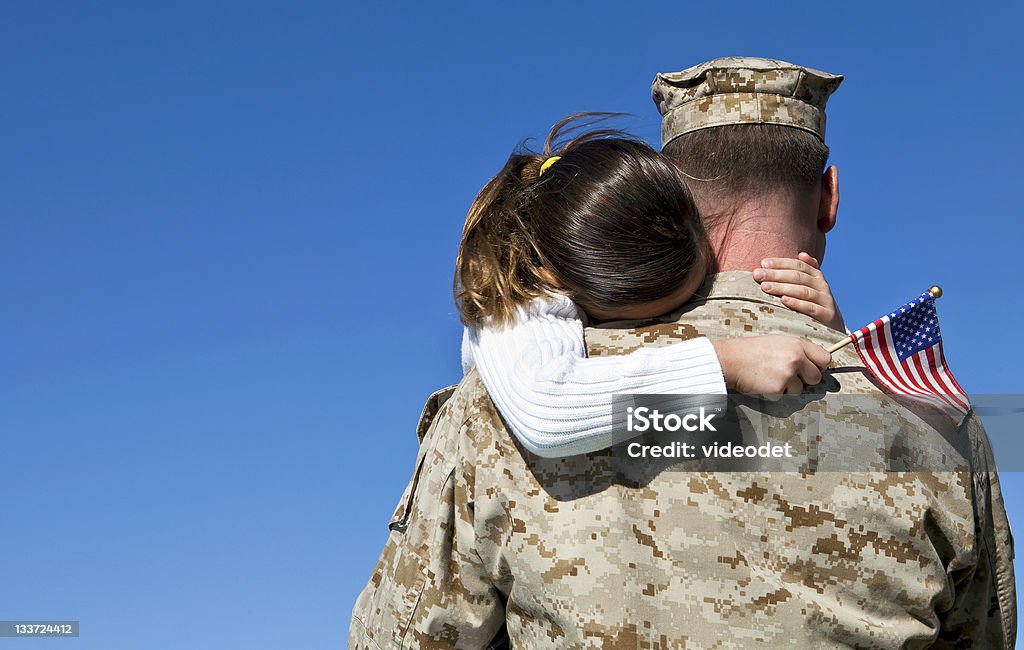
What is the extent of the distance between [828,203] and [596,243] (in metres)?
1.24

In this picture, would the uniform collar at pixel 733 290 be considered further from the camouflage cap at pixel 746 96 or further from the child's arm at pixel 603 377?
the camouflage cap at pixel 746 96

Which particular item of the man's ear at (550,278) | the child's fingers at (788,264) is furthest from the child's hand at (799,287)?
the man's ear at (550,278)

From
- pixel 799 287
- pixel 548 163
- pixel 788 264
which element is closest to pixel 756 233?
pixel 788 264

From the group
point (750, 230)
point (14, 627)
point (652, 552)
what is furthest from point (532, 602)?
point (14, 627)

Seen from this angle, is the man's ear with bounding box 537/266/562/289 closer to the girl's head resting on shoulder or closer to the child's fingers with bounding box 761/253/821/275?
the girl's head resting on shoulder

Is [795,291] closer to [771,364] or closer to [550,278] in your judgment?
[771,364]

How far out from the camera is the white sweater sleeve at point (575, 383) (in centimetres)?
326

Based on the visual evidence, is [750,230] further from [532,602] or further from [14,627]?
[14,627]

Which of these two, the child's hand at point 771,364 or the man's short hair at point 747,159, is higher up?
the man's short hair at point 747,159

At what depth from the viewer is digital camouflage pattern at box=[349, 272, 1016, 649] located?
322 cm

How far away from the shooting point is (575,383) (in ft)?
10.8

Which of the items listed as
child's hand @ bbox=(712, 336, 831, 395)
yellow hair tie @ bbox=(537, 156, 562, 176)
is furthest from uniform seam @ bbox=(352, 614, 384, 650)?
yellow hair tie @ bbox=(537, 156, 562, 176)

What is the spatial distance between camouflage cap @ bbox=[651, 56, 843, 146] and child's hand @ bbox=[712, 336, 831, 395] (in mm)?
1193

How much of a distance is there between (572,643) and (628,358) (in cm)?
85
